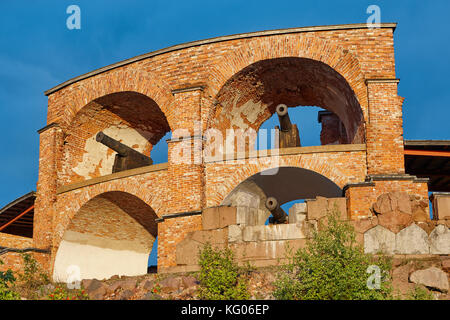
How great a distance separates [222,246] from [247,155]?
229 centimetres

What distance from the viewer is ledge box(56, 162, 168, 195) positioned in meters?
14.5

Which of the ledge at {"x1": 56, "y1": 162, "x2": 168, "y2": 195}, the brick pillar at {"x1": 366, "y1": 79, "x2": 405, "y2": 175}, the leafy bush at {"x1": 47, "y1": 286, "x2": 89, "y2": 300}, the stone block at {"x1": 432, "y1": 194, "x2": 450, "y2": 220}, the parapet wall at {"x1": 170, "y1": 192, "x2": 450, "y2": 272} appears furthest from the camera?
the ledge at {"x1": 56, "y1": 162, "x2": 168, "y2": 195}

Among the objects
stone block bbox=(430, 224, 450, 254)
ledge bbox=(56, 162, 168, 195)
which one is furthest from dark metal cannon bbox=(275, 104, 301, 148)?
stone block bbox=(430, 224, 450, 254)

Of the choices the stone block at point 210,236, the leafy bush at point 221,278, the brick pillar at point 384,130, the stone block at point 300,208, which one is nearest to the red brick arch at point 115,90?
the stone block at point 210,236

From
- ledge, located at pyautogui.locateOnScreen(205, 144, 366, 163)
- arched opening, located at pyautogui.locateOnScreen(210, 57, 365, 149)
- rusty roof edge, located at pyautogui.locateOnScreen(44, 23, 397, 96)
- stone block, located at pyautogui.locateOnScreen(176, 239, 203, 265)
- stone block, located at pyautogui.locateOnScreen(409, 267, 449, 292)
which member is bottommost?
stone block, located at pyautogui.locateOnScreen(409, 267, 449, 292)

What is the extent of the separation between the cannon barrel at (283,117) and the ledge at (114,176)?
297 centimetres

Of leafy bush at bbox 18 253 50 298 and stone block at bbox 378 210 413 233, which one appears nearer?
stone block at bbox 378 210 413 233

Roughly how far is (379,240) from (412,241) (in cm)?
63

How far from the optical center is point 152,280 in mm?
12383

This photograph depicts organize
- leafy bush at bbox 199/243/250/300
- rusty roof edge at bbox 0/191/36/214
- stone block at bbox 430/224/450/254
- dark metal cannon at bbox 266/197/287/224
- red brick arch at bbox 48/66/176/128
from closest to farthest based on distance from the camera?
leafy bush at bbox 199/243/250/300 < stone block at bbox 430/224/450/254 < dark metal cannon at bbox 266/197/287/224 < red brick arch at bbox 48/66/176/128 < rusty roof edge at bbox 0/191/36/214

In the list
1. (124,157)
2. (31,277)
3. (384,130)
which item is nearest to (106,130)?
(124,157)

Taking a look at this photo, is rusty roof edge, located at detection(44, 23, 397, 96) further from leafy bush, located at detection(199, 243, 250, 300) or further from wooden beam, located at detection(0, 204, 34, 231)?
leafy bush, located at detection(199, 243, 250, 300)

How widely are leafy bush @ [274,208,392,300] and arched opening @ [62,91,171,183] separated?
7.14m
